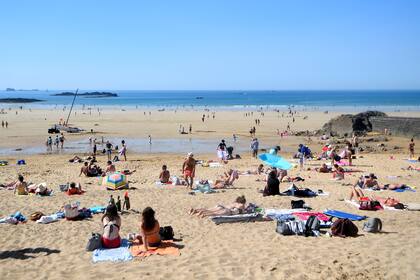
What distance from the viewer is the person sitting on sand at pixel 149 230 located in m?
7.93

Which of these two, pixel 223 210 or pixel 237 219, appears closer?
pixel 237 219

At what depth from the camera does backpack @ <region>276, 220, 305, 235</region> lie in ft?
28.4

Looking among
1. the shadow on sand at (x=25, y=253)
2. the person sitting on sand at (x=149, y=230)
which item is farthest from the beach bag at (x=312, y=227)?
the shadow on sand at (x=25, y=253)

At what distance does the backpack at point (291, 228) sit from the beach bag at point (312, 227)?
0.27 ft

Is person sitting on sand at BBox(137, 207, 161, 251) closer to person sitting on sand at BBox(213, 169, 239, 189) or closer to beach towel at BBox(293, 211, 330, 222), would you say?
beach towel at BBox(293, 211, 330, 222)

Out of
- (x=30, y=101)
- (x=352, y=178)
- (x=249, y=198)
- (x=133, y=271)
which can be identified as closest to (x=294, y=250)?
(x=133, y=271)

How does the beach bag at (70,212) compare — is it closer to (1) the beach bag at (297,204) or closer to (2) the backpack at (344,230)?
(1) the beach bag at (297,204)

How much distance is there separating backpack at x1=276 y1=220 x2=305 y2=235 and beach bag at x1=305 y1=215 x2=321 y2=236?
0.08m

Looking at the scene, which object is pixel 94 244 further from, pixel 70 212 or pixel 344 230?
pixel 344 230

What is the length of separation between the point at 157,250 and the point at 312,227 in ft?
10.3

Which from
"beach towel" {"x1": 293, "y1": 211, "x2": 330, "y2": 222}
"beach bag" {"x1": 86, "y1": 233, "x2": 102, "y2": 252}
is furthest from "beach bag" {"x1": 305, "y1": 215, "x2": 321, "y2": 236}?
"beach bag" {"x1": 86, "y1": 233, "x2": 102, "y2": 252}

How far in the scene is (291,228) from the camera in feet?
28.6

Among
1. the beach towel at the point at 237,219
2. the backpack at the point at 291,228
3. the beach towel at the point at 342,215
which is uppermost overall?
the backpack at the point at 291,228

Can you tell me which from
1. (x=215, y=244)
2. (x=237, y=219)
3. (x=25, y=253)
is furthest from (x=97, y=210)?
(x=215, y=244)
